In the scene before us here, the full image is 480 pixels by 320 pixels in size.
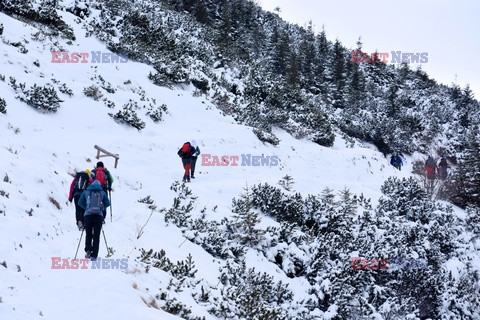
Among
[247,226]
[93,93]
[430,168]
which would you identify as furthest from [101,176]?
[430,168]

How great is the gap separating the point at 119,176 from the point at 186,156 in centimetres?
234

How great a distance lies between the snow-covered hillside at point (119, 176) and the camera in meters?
5.50

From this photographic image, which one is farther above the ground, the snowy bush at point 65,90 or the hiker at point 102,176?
the snowy bush at point 65,90

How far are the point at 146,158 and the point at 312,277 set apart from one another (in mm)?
7605

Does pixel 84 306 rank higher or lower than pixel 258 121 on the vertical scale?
lower

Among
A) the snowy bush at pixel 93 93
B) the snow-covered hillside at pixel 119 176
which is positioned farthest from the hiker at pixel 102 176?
the snowy bush at pixel 93 93

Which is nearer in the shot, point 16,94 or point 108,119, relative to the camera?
point 16,94

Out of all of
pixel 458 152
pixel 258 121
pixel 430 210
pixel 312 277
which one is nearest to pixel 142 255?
pixel 312 277

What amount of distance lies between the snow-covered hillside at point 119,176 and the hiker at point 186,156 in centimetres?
49

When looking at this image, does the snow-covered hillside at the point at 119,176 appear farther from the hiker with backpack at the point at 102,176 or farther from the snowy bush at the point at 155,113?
the hiker with backpack at the point at 102,176

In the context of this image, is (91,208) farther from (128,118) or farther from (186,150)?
(128,118)

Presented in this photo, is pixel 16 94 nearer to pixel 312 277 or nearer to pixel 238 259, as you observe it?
pixel 238 259

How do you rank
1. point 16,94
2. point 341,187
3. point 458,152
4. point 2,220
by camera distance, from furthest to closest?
point 458,152 → point 341,187 → point 16,94 → point 2,220

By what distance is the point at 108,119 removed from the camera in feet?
50.4
